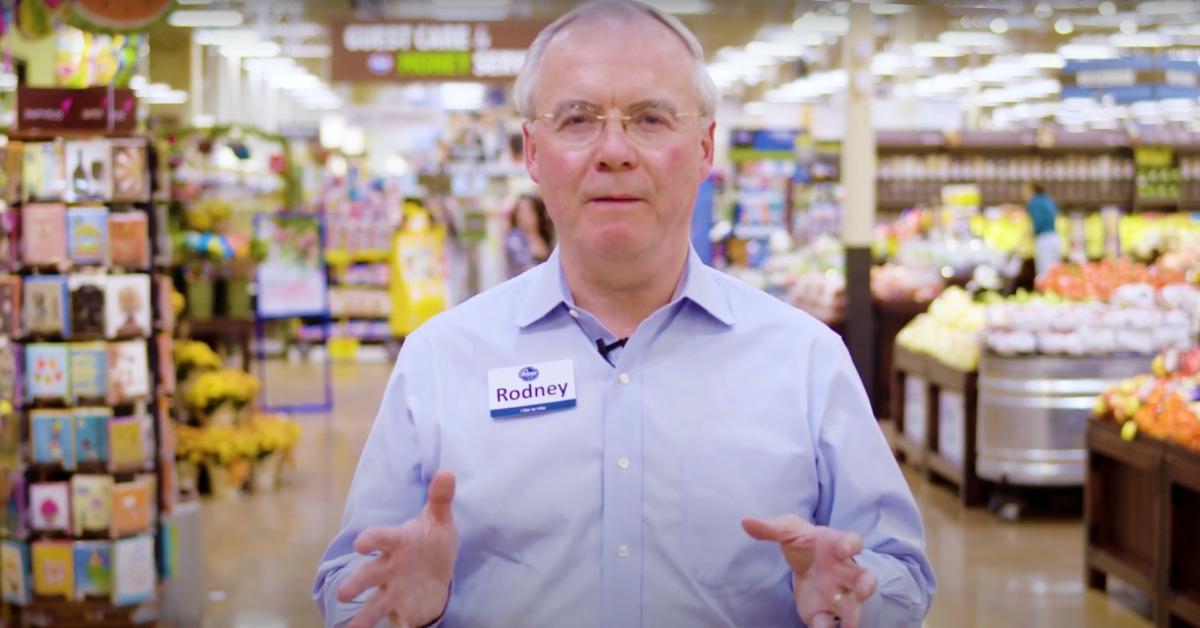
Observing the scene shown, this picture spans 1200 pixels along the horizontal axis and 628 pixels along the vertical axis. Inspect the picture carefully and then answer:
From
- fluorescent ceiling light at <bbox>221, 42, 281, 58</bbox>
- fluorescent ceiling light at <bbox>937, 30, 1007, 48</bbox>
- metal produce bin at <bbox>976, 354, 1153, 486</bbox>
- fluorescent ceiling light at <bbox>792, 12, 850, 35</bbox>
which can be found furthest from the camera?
fluorescent ceiling light at <bbox>221, 42, 281, 58</bbox>

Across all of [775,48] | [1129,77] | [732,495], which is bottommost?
[732,495]

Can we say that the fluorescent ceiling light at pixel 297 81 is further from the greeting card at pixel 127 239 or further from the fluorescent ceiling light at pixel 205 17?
the greeting card at pixel 127 239

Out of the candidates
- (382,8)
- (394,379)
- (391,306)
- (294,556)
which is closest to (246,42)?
(382,8)

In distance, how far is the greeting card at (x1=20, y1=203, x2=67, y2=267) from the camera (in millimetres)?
5633

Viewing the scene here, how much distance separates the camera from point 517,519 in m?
2.02

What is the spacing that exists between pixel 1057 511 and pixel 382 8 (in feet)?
44.3

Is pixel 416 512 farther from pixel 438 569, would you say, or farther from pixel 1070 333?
pixel 1070 333

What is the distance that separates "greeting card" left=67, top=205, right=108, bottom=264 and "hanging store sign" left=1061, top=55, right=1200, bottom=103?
1111 cm

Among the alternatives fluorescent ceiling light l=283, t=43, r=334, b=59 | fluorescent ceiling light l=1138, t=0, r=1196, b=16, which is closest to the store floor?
fluorescent ceiling light l=1138, t=0, r=1196, b=16

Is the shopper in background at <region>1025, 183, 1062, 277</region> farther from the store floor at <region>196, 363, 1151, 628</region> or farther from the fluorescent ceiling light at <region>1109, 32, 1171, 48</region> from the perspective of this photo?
the store floor at <region>196, 363, 1151, 628</region>

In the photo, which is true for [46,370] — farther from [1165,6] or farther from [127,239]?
[1165,6]

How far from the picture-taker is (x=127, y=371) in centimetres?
581

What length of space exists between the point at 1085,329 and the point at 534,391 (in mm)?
7033

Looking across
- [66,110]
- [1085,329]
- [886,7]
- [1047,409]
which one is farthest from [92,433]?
[886,7]
